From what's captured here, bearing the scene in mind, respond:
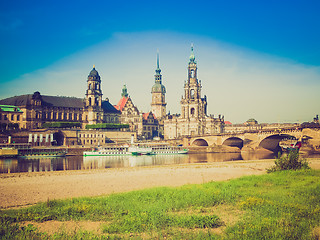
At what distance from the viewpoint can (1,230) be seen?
14.7 m

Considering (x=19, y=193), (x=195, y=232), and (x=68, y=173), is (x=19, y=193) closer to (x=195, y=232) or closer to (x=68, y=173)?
(x=68, y=173)

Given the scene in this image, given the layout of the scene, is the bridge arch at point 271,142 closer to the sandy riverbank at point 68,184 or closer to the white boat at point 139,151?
the white boat at point 139,151

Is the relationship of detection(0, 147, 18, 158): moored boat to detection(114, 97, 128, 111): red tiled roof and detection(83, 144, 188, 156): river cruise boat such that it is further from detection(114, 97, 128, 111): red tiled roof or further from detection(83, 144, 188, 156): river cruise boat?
detection(114, 97, 128, 111): red tiled roof

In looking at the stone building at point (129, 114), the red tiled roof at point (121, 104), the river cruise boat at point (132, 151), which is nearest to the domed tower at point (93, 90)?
the stone building at point (129, 114)

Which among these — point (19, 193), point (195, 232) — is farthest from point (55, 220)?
point (19, 193)

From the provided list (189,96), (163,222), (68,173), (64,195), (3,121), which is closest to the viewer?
(163,222)

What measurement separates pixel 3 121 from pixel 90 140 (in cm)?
2535

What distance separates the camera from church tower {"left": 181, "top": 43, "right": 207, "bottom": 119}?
126188 millimetres

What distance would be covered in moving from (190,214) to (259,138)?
67442mm

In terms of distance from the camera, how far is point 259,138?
268ft

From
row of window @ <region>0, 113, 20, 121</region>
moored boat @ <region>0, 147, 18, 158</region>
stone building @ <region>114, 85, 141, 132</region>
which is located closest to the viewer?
moored boat @ <region>0, 147, 18, 158</region>

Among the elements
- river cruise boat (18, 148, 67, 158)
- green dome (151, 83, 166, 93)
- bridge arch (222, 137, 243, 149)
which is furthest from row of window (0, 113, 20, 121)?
green dome (151, 83, 166, 93)

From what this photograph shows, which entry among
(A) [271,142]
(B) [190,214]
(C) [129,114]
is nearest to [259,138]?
(A) [271,142]

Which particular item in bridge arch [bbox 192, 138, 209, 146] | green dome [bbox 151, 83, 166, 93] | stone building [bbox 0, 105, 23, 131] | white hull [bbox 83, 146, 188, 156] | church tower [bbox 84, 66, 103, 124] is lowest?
white hull [bbox 83, 146, 188, 156]
